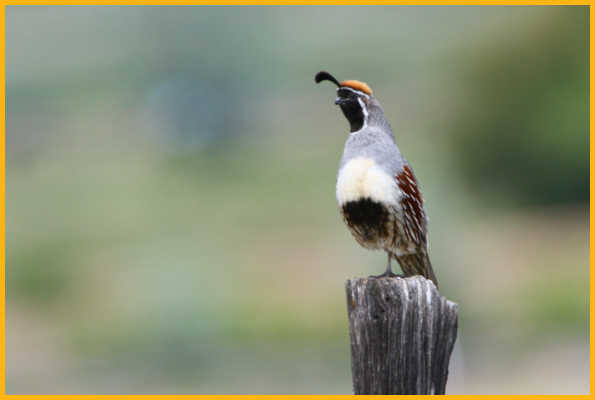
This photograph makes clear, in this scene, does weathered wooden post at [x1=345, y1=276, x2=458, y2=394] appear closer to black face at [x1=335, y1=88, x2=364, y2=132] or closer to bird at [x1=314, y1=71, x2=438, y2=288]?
bird at [x1=314, y1=71, x2=438, y2=288]

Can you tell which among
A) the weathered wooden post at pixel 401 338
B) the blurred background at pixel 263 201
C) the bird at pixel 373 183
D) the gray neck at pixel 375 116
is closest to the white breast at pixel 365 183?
→ the bird at pixel 373 183

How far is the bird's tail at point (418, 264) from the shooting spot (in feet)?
19.0

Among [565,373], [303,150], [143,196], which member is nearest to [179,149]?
[303,150]

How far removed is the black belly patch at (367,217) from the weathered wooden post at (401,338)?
111 centimetres

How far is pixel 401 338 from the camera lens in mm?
4051

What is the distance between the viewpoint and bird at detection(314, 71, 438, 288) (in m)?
5.21

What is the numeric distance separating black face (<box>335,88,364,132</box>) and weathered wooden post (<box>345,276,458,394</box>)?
57.1 inches

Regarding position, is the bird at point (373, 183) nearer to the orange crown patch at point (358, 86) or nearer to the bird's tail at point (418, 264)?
the orange crown patch at point (358, 86)

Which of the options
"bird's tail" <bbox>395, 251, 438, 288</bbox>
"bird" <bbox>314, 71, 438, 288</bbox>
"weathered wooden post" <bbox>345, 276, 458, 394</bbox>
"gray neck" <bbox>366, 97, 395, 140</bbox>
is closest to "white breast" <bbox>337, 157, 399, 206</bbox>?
"bird" <bbox>314, 71, 438, 288</bbox>

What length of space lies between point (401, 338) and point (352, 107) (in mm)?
1705

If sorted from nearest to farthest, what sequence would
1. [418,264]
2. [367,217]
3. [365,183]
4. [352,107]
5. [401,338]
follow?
[401,338] → [365,183] → [367,217] → [352,107] → [418,264]

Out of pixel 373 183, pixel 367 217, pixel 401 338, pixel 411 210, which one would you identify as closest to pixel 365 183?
pixel 373 183

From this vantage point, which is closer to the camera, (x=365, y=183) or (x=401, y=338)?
(x=401, y=338)

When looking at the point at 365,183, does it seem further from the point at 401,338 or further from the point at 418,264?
the point at 401,338
